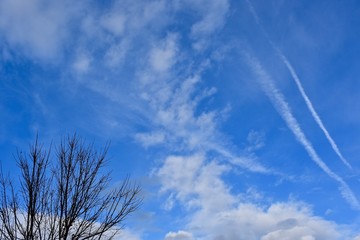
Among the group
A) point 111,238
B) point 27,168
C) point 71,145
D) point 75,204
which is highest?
point 71,145

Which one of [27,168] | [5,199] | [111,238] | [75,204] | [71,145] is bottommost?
[111,238]

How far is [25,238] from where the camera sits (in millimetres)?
8461

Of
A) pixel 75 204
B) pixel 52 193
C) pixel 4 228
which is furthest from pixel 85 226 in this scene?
pixel 4 228

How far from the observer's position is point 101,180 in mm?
9594

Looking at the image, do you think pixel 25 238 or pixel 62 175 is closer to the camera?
pixel 25 238

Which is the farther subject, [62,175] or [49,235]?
[62,175]

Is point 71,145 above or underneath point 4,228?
above

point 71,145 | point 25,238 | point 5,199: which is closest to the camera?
point 25,238

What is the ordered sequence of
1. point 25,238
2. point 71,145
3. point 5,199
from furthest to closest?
point 71,145
point 5,199
point 25,238

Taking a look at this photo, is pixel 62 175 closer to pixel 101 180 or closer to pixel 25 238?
pixel 101 180

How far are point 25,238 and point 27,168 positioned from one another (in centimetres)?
172

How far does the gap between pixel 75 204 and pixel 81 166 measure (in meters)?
1.13

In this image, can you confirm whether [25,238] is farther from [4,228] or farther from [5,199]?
[5,199]

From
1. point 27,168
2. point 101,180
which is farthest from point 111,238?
point 27,168
